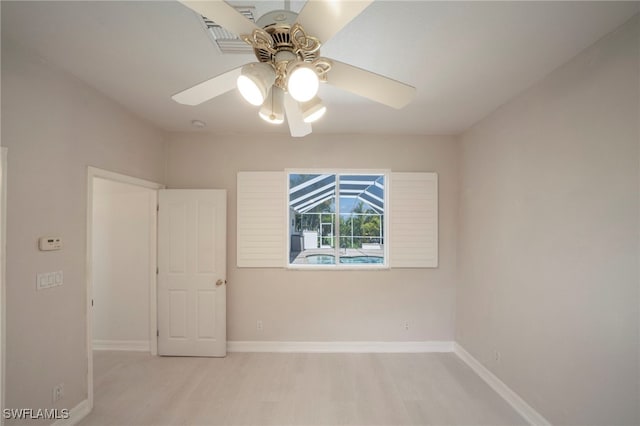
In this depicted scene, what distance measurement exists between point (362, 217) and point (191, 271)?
2.16 meters

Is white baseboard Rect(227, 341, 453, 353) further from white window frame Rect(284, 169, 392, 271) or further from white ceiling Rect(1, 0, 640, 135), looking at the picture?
white ceiling Rect(1, 0, 640, 135)

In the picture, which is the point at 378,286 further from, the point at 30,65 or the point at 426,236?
the point at 30,65

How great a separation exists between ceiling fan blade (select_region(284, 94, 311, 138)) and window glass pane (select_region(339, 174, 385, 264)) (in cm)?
195

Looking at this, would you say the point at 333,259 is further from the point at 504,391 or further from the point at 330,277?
the point at 504,391

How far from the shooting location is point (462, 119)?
9.44ft

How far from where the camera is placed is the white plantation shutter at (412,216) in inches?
132

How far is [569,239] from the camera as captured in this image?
6.01 feet

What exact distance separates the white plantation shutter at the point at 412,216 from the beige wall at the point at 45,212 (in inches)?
118

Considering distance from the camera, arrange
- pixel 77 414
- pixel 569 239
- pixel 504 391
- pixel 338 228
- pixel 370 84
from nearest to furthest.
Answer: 1. pixel 370 84
2. pixel 569 239
3. pixel 77 414
4. pixel 504 391
5. pixel 338 228

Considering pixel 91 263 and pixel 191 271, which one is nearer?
pixel 91 263

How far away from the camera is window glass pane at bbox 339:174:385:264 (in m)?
3.50

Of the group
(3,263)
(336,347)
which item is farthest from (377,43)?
(336,347)

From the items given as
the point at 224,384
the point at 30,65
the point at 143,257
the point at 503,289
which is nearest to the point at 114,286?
the point at 143,257

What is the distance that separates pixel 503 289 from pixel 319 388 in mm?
1925
